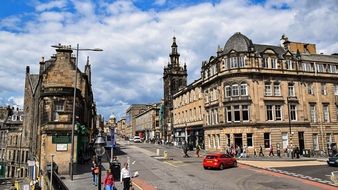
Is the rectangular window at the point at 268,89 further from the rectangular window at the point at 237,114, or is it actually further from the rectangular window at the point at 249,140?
the rectangular window at the point at 249,140

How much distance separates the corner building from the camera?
148 feet

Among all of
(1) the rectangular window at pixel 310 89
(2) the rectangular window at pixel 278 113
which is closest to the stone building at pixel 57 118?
(2) the rectangular window at pixel 278 113

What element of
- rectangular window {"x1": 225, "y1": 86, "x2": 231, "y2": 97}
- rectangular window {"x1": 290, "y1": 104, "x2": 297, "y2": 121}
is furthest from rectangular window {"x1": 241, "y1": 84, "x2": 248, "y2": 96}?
rectangular window {"x1": 290, "y1": 104, "x2": 297, "y2": 121}

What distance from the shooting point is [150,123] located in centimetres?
11494

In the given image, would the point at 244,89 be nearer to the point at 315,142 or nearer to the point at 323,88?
the point at 315,142

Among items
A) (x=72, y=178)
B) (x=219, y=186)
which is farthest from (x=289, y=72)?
(x=72, y=178)

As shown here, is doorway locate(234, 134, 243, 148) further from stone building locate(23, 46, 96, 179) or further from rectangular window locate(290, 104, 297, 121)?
stone building locate(23, 46, 96, 179)

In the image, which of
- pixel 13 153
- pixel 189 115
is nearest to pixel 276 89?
pixel 189 115

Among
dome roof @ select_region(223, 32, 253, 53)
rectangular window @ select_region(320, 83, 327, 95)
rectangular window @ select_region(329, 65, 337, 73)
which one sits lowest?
rectangular window @ select_region(320, 83, 327, 95)

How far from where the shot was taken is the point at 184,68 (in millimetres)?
89000

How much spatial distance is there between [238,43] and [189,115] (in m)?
22.5

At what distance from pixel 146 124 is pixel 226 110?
79.0 m

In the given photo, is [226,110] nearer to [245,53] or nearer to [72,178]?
[245,53]

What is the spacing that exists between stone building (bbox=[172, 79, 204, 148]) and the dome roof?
11.7m
